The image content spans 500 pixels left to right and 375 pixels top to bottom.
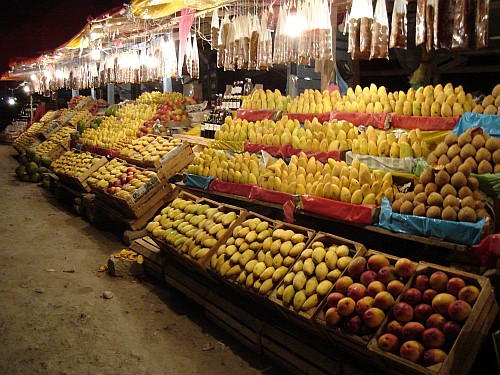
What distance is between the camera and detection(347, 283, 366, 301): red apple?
3275mm

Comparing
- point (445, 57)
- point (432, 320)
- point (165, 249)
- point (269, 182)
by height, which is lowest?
point (165, 249)

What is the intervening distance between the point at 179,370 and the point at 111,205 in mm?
4687

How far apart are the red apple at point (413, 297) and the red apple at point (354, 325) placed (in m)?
0.34

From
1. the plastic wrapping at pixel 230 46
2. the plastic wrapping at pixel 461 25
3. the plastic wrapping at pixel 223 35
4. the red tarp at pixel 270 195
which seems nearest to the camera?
the plastic wrapping at pixel 461 25

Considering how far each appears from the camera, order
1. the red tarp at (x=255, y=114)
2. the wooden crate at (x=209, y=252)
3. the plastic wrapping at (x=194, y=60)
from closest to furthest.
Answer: the wooden crate at (x=209, y=252)
the red tarp at (x=255, y=114)
the plastic wrapping at (x=194, y=60)

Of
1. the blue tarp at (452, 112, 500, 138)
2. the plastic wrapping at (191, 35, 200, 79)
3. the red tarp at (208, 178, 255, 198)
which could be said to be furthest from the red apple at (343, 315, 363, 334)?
the plastic wrapping at (191, 35, 200, 79)

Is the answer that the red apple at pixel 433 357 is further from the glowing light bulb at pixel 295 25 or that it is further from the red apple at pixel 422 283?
the glowing light bulb at pixel 295 25

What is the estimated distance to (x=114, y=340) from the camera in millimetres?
4453

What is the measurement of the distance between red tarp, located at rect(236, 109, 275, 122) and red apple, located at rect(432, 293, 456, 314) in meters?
4.11

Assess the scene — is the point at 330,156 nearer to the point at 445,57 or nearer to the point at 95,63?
the point at 445,57

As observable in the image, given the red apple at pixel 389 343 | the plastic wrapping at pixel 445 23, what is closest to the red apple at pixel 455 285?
the red apple at pixel 389 343

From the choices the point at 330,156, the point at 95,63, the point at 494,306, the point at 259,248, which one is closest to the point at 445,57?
the point at 330,156

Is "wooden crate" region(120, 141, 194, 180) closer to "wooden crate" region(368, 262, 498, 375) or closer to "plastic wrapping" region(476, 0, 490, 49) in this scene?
"plastic wrapping" region(476, 0, 490, 49)

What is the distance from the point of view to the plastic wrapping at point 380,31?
4387 millimetres
